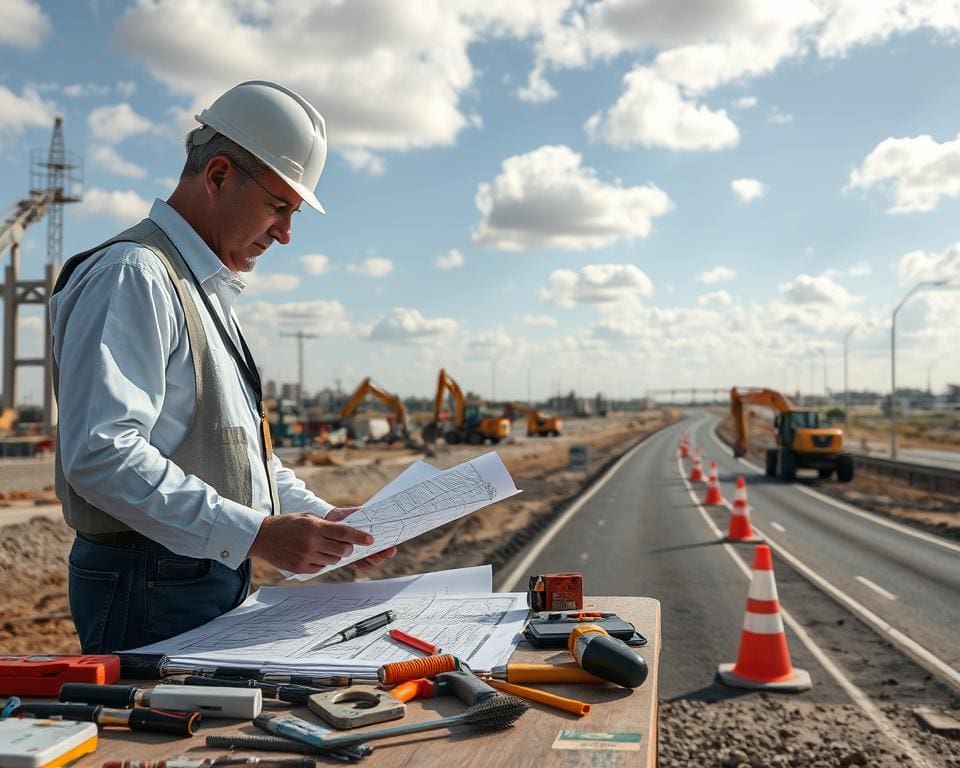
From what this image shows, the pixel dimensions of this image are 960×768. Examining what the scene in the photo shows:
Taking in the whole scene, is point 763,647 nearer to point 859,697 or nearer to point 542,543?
point 859,697

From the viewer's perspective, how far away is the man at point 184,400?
6.23 feet

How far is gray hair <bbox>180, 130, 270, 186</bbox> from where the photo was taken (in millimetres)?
2291

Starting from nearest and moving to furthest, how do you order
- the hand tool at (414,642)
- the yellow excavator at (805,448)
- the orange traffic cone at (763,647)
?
1. the hand tool at (414,642)
2. the orange traffic cone at (763,647)
3. the yellow excavator at (805,448)

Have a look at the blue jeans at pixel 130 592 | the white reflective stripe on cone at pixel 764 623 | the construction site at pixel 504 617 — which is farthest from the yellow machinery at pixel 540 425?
the blue jeans at pixel 130 592

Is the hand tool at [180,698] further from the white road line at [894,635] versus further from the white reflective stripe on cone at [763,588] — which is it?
the white road line at [894,635]

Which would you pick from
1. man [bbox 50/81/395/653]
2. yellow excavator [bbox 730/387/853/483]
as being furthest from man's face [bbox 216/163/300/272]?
yellow excavator [bbox 730/387/853/483]

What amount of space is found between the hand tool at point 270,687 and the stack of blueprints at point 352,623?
0.19ft

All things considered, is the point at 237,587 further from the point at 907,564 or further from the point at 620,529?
the point at 620,529

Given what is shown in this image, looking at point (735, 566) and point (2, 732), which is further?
point (735, 566)

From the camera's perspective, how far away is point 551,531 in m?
16.4

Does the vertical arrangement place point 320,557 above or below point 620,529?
above

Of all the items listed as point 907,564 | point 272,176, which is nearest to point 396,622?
point 272,176

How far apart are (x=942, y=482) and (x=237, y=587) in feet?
98.2

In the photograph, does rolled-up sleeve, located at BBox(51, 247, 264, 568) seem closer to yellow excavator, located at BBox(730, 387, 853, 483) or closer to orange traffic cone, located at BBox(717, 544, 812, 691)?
orange traffic cone, located at BBox(717, 544, 812, 691)
